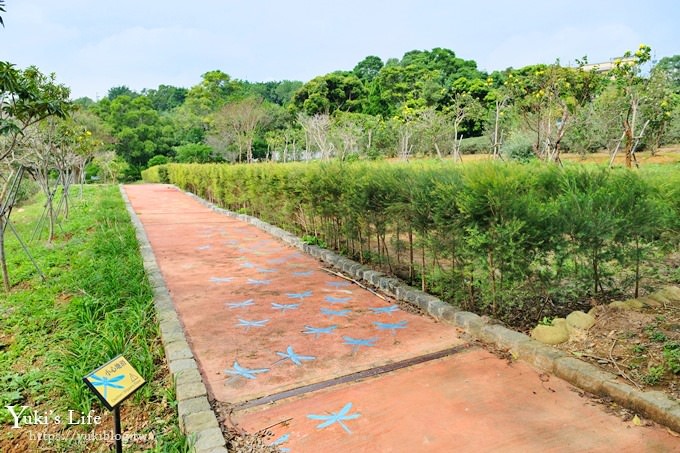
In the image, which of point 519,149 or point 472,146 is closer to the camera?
point 519,149

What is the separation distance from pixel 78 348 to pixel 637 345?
3762 mm

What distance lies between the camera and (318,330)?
366 cm

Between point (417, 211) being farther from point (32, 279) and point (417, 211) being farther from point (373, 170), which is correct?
point (32, 279)

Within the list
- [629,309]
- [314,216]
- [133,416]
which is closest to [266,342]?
[133,416]

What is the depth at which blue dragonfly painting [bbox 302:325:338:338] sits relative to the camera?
360 cm

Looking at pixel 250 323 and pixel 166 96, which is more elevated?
pixel 166 96

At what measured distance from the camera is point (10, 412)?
252 cm

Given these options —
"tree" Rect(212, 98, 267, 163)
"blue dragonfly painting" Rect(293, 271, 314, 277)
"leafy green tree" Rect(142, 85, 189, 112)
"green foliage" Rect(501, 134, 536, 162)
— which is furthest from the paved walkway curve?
"leafy green tree" Rect(142, 85, 189, 112)

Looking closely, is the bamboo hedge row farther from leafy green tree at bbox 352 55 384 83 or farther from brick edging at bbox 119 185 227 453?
leafy green tree at bbox 352 55 384 83

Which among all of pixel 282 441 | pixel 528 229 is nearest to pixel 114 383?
pixel 282 441

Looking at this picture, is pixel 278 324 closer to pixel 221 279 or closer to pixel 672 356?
pixel 221 279

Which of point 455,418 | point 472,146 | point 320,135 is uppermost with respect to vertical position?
point 320,135

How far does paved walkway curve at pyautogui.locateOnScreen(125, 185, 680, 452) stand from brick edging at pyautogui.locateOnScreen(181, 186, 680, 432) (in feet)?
0.28

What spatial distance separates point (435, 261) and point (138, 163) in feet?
122
